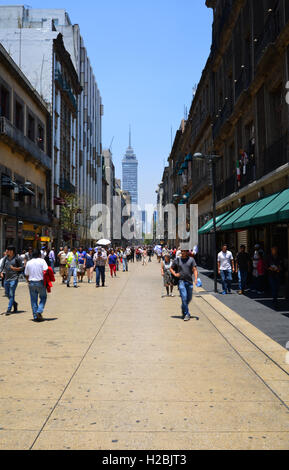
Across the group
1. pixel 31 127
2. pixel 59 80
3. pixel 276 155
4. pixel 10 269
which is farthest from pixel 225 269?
pixel 59 80

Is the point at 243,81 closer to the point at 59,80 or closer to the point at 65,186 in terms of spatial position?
the point at 59,80

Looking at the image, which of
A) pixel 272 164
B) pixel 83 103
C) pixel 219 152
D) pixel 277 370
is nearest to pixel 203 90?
pixel 219 152

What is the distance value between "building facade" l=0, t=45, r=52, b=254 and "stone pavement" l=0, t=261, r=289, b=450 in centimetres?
1851

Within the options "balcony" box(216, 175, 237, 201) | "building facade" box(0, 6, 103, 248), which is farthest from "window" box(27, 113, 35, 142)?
"balcony" box(216, 175, 237, 201)

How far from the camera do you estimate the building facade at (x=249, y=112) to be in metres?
16.2

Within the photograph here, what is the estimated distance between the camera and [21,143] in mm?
31062

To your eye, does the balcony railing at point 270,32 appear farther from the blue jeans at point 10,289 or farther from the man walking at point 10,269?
the blue jeans at point 10,289

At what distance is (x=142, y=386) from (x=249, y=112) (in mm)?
18336

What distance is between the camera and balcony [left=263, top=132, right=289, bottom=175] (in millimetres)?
15562

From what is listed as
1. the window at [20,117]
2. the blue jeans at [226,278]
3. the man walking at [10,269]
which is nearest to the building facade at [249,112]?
the blue jeans at [226,278]

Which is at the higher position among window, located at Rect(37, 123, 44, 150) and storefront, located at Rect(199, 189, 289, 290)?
window, located at Rect(37, 123, 44, 150)

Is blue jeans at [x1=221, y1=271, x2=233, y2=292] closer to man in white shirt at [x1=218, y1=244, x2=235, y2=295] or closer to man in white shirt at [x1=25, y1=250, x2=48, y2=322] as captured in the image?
man in white shirt at [x1=218, y1=244, x2=235, y2=295]
